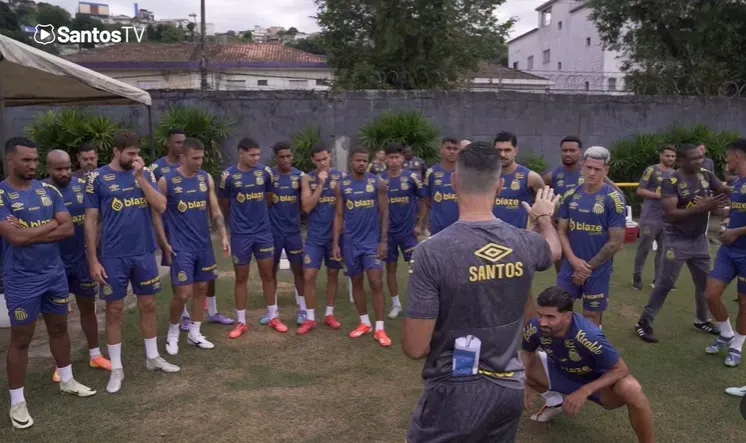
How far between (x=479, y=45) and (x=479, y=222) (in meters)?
19.5

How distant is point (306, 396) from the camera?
4957 millimetres

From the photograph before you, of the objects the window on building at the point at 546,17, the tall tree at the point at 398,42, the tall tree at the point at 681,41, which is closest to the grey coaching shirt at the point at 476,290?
the tall tree at the point at 398,42

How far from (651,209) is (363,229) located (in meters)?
4.08

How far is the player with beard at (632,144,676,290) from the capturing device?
7.69 meters

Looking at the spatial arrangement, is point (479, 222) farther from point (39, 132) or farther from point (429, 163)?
point (39, 132)

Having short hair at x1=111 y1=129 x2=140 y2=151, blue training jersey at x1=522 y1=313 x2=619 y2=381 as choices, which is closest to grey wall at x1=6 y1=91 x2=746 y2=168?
short hair at x1=111 y1=129 x2=140 y2=151

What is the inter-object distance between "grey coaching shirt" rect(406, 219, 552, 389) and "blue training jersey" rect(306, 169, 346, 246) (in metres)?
4.05

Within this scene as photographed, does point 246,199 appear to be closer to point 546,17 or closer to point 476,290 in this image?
point 476,290

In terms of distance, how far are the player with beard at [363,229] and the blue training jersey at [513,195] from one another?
1243 millimetres

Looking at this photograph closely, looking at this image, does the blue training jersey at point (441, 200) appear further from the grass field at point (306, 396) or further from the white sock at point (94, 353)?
the white sock at point (94, 353)

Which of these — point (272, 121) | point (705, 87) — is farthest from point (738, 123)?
point (272, 121)

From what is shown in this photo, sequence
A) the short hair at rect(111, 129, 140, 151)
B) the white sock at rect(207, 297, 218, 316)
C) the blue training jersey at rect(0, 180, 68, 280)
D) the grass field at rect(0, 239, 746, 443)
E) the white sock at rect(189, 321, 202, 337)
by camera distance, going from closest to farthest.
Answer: the grass field at rect(0, 239, 746, 443) < the blue training jersey at rect(0, 180, 68, 280) < the short hair at rect(111, 129, 140, 151) < the white sock at rect(189, 321, 202, 337) < the white sock at rect(207, 297, 218, 316)

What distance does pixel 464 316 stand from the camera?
249 centimetres

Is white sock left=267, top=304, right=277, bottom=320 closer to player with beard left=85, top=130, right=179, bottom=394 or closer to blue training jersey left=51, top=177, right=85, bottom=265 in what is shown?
player with beard left=85, top=130, right=179, bottom=394
